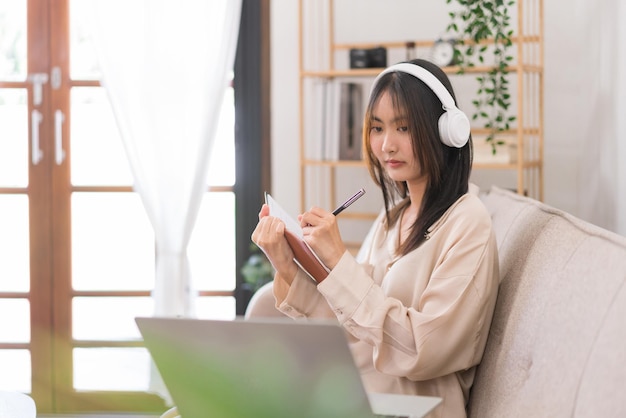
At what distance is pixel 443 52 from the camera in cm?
312

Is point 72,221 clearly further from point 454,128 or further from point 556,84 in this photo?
point 454,128

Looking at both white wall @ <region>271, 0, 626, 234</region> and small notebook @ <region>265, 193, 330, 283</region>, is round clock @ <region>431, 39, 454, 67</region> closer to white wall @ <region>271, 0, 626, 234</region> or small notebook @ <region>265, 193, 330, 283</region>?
white wall @ <region>271, 0, 626, 234</region>

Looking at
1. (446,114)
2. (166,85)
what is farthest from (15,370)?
(446,114)

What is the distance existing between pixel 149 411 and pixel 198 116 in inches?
52.8

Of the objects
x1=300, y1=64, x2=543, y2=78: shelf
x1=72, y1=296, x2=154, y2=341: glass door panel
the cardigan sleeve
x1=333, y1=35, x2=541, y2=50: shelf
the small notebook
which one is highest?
x1=333, y1=35, x2=541, y2=50: shelf

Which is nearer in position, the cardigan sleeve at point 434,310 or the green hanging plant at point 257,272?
the cardigan sleeve at point 434,310

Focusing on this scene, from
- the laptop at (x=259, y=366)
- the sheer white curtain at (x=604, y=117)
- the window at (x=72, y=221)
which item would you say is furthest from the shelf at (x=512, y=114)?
the laptop at (x=259, y=366)

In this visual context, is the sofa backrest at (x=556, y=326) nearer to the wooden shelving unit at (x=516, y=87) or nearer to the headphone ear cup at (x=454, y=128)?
the headphone ear cup at (x=454, y=128)

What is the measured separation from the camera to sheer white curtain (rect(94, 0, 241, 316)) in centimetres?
353

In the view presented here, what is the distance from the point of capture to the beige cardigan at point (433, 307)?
4.99 feet

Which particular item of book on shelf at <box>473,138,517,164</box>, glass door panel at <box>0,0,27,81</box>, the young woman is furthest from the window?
the young woman

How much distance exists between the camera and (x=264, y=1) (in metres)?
3.69

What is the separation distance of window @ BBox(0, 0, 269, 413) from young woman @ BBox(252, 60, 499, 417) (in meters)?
2.00

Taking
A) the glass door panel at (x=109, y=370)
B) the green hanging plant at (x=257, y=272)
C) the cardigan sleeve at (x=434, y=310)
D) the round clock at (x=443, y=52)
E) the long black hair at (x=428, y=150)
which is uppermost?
the round clock at (x=443, y=52)
